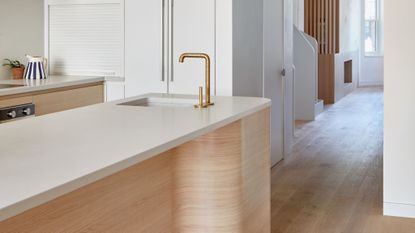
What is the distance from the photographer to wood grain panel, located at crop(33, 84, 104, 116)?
4418 mm

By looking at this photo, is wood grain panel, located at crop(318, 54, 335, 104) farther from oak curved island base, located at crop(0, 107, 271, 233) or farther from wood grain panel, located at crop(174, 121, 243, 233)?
wood grain panel, located at crop(174, 121, 243, 233)

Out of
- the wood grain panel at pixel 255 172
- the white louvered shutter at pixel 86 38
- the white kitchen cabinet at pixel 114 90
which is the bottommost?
the wood grain panel at pixel 255 172

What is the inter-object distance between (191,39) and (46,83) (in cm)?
118

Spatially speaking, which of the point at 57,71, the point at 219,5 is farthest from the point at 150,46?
the point at 57,71

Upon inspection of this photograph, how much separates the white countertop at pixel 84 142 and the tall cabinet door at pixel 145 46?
1.65 meters

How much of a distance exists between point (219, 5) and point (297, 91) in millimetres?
4996

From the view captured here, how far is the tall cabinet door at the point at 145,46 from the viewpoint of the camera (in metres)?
4.92

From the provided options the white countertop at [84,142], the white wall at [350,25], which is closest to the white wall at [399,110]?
the white countertop at [84,142]

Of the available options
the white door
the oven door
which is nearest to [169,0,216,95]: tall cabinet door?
the white door

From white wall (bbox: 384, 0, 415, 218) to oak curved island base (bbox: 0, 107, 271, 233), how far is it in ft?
4.18

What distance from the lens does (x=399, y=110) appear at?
433cm

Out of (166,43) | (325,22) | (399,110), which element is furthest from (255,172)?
(325,22)

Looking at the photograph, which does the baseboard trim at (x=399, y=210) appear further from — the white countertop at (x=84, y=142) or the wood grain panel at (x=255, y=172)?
the white countertop at (x=84, y=142)

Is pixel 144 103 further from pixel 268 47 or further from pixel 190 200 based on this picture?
pixel 268 47
